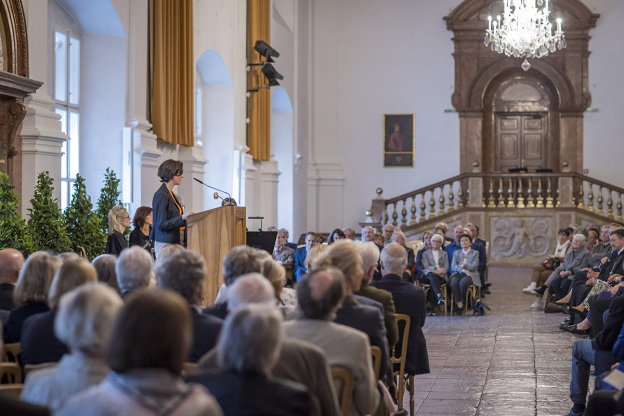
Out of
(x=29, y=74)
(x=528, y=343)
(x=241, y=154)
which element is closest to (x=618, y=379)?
(x=528, y=343)

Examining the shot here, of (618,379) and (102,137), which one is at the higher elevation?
(102,137)

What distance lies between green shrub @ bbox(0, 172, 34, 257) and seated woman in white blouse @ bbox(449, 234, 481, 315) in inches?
236

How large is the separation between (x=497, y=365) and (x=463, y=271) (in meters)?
3.60

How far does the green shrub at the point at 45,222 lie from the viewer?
6.57m

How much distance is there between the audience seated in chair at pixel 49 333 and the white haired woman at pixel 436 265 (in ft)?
25.8

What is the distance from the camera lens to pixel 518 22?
14141 mm

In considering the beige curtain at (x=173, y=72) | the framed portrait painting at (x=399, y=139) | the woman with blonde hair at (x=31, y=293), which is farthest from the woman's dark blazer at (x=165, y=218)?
the framed portrait painting at (x=399, y=139)

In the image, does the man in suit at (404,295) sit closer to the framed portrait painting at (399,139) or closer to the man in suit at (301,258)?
the man in suit at (301,258)

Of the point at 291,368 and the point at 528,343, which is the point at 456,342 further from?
the point at 291,368

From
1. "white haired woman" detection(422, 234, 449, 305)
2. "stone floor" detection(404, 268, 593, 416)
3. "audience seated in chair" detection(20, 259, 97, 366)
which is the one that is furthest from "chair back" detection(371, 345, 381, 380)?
"white haired woman" detection(422, 234, 449, 305)

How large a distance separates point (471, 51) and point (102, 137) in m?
11.1

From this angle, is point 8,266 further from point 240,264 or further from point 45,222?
point 45,222

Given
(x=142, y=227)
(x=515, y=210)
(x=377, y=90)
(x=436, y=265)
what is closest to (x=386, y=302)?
(x=142, y=227)

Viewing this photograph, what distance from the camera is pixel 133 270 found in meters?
3.66
